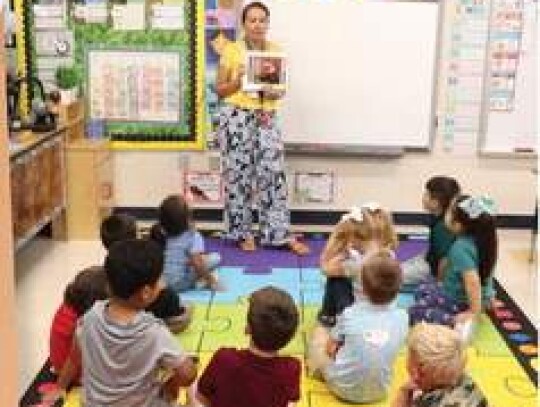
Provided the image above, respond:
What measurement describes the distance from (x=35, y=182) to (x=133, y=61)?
3.36ft

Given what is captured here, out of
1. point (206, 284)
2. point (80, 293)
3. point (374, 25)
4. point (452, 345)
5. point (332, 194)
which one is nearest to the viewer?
point (452, 345)

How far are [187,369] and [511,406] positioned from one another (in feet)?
3.96

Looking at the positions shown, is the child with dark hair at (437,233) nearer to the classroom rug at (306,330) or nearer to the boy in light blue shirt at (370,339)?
the classroom rug at (306,330)

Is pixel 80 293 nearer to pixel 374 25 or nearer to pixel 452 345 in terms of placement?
pixel 452 345

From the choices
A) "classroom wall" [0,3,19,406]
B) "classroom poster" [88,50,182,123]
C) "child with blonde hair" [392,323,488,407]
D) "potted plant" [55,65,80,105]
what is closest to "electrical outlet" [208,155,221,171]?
"classroom poster" [88,50,182,123]

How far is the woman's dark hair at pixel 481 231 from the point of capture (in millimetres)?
2980

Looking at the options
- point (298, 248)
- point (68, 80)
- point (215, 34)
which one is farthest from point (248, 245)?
point (68, 80)

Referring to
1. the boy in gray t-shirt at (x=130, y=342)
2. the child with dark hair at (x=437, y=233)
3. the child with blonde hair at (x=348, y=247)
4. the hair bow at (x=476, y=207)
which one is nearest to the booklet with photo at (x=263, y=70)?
the child with dark hair at (x=437, y=233)

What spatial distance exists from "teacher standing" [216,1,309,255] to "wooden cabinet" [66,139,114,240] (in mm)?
689

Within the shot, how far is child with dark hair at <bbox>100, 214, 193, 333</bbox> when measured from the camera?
288cm

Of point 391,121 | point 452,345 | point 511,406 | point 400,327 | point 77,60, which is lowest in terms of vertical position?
point 511,406

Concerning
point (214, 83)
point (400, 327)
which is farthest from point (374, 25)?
point (400, 327)

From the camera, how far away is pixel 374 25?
4.33 metres

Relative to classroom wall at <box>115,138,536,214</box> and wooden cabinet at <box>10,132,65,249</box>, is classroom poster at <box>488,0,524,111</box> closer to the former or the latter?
classroom wall at <box>115,138,536,214</box>
